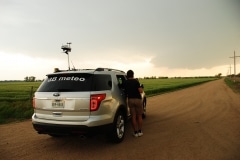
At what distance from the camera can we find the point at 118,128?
22.1 feet

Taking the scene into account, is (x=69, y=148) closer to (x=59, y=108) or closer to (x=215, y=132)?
(x=59, y=108)

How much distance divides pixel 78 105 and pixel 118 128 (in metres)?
1.55

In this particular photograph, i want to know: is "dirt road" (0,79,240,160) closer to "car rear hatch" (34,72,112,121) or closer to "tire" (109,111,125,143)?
"tire" (109,111,125,143)

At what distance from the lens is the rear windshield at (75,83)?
5898 mm

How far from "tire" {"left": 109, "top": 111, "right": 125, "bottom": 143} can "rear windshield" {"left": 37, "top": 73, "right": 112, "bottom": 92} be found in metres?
0.88

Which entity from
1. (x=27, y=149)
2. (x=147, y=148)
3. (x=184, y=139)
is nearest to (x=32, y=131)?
(x=27, y=149)

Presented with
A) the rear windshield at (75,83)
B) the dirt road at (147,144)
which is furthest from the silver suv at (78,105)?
the dirt road at (147,144)

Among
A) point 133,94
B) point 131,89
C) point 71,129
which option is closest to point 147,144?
point 133,94

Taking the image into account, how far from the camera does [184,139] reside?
7090 millimetres

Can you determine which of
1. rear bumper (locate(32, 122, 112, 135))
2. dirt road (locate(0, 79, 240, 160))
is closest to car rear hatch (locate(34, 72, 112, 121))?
rear bumper (locate(32, 122, 112, 135))

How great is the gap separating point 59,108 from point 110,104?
1240 mm

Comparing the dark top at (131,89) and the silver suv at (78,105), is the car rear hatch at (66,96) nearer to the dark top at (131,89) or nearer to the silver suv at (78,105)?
the silver suv at (78,105)

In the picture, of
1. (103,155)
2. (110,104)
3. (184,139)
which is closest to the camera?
(103,155)

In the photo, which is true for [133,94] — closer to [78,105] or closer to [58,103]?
[78,105]
